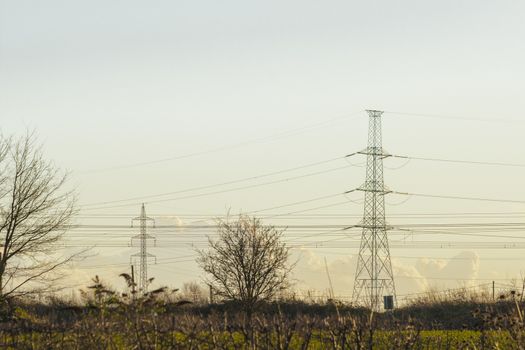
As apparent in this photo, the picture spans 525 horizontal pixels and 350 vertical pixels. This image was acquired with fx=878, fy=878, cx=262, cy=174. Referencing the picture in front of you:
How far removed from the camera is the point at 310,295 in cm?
5212

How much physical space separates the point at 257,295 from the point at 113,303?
3807 cm

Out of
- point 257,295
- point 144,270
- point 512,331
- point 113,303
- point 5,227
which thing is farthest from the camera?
point 144,270

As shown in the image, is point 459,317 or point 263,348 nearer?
point 263,348

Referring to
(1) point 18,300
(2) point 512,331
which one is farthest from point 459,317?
(2) point 512,331

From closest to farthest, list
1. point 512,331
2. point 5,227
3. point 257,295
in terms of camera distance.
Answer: point 512,331
point 5,227
point 257,295

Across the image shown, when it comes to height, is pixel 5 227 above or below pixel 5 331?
above

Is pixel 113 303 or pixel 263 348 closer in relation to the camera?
pixel 263 348

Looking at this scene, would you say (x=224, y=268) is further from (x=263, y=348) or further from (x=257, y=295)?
(x=263, y=348)

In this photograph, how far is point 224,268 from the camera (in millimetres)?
52625

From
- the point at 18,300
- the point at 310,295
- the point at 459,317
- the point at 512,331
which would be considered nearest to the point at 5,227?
the point at 18,300

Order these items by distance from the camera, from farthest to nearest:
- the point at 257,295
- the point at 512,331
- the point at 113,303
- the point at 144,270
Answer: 1. the point at 144,270
2. the point at 257,295
3. the point at 113,303
4. the point at 512,331

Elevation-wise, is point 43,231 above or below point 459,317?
above

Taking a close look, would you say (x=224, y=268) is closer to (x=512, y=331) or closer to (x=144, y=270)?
(x=144, y=270)

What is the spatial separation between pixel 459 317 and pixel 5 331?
36.6 metres
